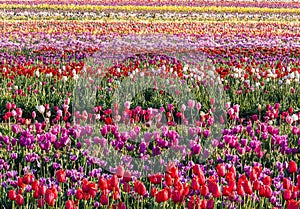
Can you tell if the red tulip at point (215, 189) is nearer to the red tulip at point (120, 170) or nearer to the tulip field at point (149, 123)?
the tulip field at point (149, 123)

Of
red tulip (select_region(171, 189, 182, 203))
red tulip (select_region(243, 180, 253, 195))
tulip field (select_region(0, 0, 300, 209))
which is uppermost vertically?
red tulip (select_region(243, 180, 253, 195))

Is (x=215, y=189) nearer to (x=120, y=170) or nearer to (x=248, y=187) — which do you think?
(x=248, y=187)

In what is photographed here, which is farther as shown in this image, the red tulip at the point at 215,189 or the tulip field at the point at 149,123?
the tulip field at the point at 149,123

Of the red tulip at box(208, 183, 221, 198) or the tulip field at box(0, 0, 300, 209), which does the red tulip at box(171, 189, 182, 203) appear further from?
the red tulip at box(208, 183, 221, 198)

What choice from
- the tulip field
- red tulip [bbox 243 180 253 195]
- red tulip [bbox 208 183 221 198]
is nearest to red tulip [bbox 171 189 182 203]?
the tulip field

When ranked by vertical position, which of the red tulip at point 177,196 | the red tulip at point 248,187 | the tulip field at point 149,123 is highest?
the red tulip at point 248,187

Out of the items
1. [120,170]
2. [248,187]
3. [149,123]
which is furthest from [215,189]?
[149,123]

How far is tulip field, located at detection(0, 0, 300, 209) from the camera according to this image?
11.5ft

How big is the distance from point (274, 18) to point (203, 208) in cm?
2466

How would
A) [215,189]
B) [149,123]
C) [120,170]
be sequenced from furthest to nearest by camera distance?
[149,123], [120,170], [215,189]

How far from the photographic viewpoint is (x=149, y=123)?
5125 millimetres

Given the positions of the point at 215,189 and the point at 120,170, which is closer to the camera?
the point at 215,189

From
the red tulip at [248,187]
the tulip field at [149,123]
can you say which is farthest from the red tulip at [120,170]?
the red tulip at [248,187]

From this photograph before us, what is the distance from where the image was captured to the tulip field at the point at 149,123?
3.51 meters
